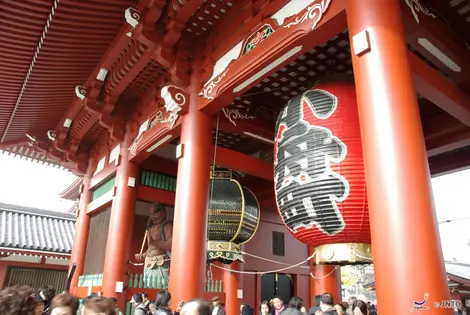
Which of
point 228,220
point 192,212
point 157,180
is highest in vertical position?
point 157,180

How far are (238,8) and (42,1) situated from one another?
2.66 metres

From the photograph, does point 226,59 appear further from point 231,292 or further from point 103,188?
point 103,188

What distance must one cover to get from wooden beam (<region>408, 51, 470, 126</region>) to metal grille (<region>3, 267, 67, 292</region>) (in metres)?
12.0

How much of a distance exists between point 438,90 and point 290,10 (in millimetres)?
1802

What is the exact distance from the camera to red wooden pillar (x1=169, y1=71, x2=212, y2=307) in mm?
4910

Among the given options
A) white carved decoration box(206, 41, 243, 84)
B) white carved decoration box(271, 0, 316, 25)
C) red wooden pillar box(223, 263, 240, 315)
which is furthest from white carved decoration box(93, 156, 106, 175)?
white carved decoration box(271, 0, 316, 25)

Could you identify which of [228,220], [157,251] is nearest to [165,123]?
[228,220]

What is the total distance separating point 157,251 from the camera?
8.19 meters

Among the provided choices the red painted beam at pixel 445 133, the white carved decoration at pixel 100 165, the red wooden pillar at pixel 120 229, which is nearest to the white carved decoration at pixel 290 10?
the red painted beam at pixel 445 133

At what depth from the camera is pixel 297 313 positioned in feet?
14.6

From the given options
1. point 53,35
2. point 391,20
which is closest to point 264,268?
point 53,35

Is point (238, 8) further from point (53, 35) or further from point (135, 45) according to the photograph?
point (53, 35)

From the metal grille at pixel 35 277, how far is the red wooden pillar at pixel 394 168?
12.0 m

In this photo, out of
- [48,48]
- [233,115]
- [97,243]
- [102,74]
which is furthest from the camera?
[97,243]
